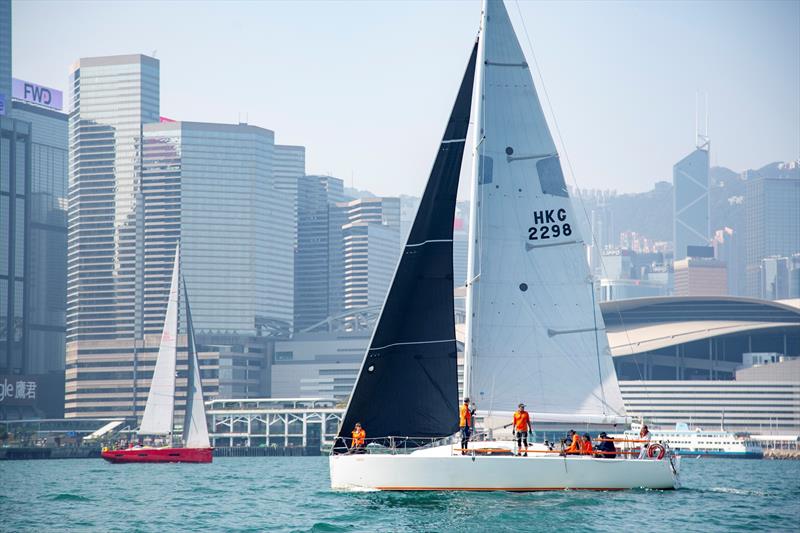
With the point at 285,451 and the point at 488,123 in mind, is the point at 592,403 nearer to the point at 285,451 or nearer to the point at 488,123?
the point at 488,123

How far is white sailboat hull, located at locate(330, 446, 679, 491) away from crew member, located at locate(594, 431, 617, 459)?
0.59 m

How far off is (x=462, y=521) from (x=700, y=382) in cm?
16482

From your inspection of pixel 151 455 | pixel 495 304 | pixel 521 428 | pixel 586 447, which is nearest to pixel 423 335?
pixel 495 304

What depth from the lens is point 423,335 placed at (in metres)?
38.7

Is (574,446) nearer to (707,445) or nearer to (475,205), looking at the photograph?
(475,205)

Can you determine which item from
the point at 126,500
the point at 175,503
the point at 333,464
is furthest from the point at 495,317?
the point at 126,500

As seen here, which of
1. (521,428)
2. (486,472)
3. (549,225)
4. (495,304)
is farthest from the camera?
(549,225)

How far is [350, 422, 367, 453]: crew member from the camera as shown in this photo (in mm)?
37531

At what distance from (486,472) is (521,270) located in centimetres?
652

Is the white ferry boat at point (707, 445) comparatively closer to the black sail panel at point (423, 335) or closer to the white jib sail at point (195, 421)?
the white jib sail at point (195, 421)

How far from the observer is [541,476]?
118ft

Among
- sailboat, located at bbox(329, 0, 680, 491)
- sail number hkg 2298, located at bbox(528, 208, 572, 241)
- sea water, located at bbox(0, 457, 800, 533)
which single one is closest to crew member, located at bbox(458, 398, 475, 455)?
sailboat, located at bbox(329, 0, 680, 491)

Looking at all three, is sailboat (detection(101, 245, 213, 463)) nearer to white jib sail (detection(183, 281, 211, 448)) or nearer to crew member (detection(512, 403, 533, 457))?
white jib sail (detection(183, 281, 211, 448))

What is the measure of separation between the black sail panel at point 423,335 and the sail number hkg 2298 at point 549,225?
2.54m
